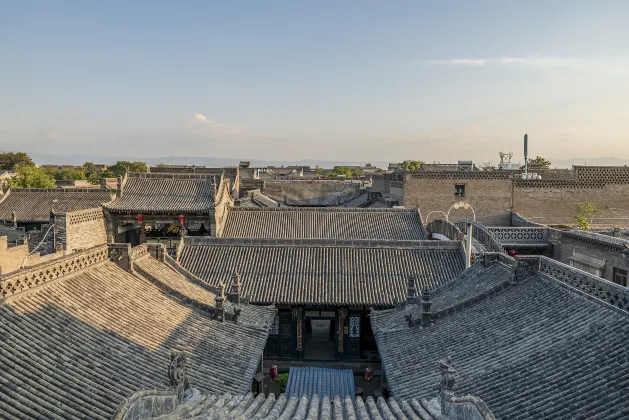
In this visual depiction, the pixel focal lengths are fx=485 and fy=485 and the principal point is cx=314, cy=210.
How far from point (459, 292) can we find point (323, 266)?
752 cm

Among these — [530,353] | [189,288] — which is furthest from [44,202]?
[530,353]

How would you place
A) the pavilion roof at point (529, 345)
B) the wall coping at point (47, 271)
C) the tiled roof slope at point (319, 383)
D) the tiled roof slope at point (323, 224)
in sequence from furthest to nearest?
the tiled roof slope at point (323, 224), the tiled roof slope at point (319, 383), the wall coping at point (47, 271), the pavilion roof at point (529, 345)

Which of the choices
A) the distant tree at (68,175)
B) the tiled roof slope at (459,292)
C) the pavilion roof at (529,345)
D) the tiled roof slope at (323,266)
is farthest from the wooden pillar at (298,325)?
the distant tree at (68,175)

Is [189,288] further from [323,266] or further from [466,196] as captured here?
[466,196]

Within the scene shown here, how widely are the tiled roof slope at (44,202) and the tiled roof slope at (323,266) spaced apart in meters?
22.0

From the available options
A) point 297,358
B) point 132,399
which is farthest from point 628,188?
point 132,399

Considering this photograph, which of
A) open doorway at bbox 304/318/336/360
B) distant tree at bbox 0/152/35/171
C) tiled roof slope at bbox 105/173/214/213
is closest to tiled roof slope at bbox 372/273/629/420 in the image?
open doorway at bbox 304/318/336/360

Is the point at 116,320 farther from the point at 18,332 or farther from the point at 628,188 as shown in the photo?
the point at 628,188

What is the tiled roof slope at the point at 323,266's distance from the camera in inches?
826

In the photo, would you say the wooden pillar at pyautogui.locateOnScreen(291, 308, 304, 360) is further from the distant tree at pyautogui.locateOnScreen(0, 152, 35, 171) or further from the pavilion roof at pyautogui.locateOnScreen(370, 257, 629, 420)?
the distant tree at pyautogui.locateOnScreen(0, 152, 35, 171)

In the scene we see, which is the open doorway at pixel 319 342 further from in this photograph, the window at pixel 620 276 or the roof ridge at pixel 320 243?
the window at pixel 620 276

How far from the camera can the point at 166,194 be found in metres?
35.2

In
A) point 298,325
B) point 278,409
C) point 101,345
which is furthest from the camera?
point 298,325

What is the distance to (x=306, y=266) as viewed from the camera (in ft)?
75.4
